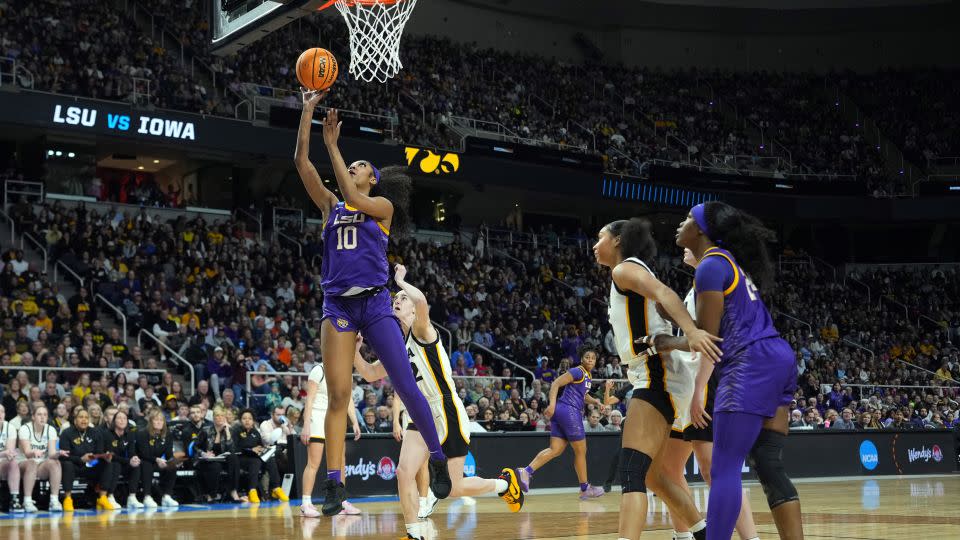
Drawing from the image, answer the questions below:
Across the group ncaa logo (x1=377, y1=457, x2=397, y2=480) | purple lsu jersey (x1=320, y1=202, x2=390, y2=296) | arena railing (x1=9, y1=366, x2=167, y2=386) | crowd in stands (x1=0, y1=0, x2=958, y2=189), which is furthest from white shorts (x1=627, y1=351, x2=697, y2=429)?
crowd in stands (x1=0, y1=0, x2=958, y2=189)

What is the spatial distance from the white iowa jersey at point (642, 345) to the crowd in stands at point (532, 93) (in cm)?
2159

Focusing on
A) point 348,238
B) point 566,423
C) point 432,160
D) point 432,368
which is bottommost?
point 566,423

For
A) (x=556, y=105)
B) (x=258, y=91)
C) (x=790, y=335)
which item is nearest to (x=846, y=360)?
(x=790, y=335)

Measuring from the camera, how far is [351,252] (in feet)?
22.8

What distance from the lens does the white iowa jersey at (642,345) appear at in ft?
20.3

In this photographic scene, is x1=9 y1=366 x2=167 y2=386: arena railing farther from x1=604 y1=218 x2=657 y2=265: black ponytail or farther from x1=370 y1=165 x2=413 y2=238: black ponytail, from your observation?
x1=604 y1=218 x2=657 y2=265: black ponytail

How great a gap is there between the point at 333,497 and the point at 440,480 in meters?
0.73

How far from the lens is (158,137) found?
84.6 ft

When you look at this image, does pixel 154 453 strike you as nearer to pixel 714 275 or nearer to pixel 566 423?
pixel 566 423

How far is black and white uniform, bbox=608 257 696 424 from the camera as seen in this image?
20.3ft

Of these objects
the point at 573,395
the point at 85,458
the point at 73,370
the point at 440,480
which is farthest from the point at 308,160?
the point at 73,370

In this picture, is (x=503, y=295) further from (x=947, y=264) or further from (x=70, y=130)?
(x=947, y=264)

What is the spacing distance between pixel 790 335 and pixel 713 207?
27.7 meters

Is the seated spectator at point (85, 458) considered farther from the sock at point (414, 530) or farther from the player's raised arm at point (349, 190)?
the player's raised arm at point (349, 190)
